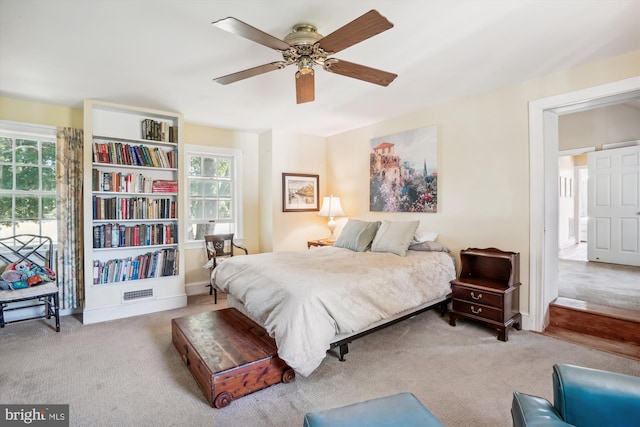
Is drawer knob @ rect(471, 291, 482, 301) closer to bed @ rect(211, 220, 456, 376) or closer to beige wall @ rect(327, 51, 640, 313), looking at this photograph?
bed @ rect(211, 220, 456, 376)

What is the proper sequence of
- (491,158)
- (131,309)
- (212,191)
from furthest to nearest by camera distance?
(212,191), (131,309), (491,158)

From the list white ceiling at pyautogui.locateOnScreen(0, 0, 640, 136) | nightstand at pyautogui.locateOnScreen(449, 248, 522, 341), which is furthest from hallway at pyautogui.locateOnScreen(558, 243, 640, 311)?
white ceiling at pyautogui.locateOnScreen(0, 0, 640, 136)

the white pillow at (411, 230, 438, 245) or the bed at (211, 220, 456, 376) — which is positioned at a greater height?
the white pillow at (411, 230, 438, 245)

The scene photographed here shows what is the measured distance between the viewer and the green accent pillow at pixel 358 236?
3.77 metres

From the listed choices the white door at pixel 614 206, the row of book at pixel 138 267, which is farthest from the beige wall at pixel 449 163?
the white door at pixel 614 206

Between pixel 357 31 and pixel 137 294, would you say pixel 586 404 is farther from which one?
pixel 137 294

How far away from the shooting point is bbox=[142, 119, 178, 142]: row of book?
3.85 meters

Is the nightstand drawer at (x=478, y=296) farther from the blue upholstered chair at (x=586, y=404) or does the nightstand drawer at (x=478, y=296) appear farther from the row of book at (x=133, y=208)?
the row of book at (x=133, y=208)

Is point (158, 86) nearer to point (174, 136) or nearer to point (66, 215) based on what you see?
point (174, 136)

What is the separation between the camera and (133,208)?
3.75 m

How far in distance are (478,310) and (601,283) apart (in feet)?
7.37

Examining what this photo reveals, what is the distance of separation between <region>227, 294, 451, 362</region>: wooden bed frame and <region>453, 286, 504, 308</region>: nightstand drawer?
23 cm

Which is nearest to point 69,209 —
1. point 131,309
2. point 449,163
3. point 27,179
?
point 27,179

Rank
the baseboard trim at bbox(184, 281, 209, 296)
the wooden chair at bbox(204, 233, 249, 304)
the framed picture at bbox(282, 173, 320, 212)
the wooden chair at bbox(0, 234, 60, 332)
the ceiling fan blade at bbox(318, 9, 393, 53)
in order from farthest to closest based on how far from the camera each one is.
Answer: the framed picture at bbox(282, 173, 320, 212) < the baseboard trim at bbox(184, 281, 209, 296) < the wooden chair at bbox(204, 233, 249, 304) < the wooden chair at bbox(0, 234, 60, 332) < the ceiling fan blade at bbox(318, 9, 393, 53)
